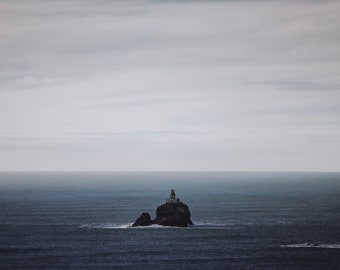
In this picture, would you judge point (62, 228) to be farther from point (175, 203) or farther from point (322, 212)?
point (322, 212)

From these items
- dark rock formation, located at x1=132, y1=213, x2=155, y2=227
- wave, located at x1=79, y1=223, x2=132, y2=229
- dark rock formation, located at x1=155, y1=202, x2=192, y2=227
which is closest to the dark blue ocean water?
wave, located at x1=79, y1=223, x2=132, y2=229

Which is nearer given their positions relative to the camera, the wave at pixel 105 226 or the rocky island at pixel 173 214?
the rocky island at pixel 173 214

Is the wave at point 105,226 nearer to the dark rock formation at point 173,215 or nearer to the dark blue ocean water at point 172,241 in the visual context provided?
the dark blue ocean water at point 172,241

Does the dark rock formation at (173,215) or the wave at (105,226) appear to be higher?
the dark rock formation at (173,215)

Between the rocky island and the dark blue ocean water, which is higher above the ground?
the rocky island

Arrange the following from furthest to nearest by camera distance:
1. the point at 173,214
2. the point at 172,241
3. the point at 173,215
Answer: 1. the point at 173,214
2. the point at 173,215
3. the point at 172,241

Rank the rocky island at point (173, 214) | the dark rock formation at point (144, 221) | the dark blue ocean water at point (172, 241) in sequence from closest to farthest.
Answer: the dark blue ocean water at point (172, 241) → the rocky island at point (173, 214) → the dark rock formation at point (144, 221)

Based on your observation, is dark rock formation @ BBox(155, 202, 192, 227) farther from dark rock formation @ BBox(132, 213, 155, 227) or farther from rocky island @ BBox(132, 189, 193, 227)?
dark rock formation @ BBox(132, 213, 155, 227)

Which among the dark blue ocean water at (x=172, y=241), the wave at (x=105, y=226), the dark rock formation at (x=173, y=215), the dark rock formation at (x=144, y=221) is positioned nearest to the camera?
the dark blue ocean water at (x=172, y=241)

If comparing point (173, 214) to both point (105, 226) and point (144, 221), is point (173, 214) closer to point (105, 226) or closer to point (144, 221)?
point (144, 221)

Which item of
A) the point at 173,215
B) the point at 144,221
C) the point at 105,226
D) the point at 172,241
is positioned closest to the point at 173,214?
the point at 173,215

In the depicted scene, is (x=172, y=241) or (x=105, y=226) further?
(x=105, y=226)

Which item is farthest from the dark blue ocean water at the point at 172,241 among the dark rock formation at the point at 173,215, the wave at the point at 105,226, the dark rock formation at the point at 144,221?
the dark rock formation at the point at 144,221

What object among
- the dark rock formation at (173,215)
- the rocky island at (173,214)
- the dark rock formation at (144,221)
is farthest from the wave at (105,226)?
the dark rock formation at (173,215)
